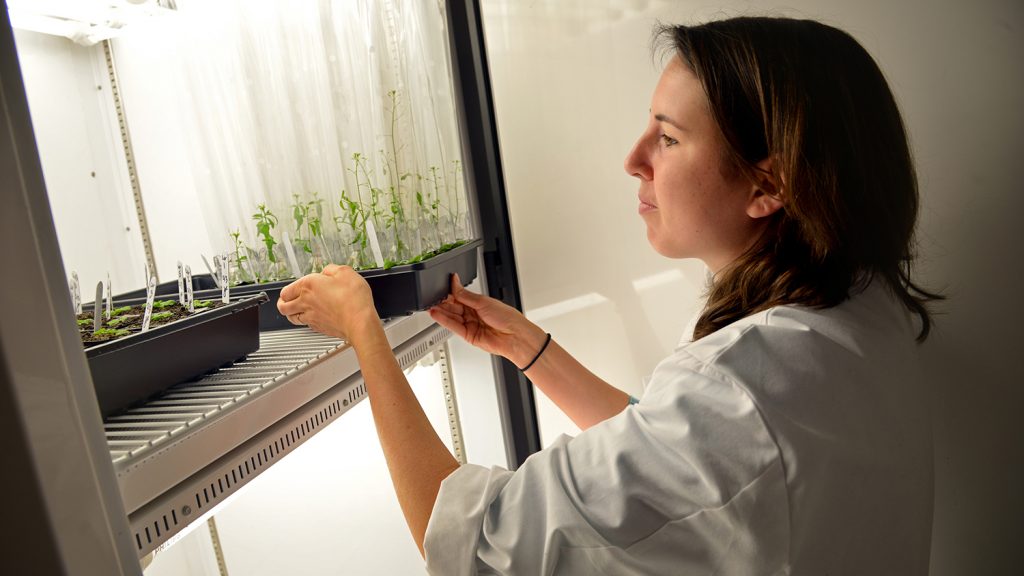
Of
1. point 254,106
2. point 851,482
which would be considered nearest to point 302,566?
point 254,106

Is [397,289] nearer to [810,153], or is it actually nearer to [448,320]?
[448,320]

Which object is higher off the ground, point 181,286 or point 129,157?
point 129,157

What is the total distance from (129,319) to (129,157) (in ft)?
2.45

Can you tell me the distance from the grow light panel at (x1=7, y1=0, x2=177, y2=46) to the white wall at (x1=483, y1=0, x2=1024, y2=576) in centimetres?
66

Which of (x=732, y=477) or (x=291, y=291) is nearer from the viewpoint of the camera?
(x=732, y=477)

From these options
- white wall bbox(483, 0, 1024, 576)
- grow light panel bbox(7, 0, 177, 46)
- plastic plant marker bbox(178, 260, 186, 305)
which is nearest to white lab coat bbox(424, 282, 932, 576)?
white wall bbox(483, 0, 1024, 576)

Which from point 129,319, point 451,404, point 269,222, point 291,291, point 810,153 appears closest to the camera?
point 810,153

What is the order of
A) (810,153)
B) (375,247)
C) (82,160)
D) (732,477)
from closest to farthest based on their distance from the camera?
(732,477), (810,153), (375,247), (82,160)

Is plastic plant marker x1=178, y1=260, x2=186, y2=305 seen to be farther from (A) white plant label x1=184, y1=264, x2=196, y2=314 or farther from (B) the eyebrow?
(B) the eyebrow

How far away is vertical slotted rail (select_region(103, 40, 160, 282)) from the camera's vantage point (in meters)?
1.33

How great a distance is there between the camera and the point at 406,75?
1.21 metres

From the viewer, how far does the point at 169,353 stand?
2.40 feet

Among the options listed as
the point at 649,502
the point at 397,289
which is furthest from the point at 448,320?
the point at 649,502

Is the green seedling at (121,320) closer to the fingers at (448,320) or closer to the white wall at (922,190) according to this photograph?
the fingers at (448,320)
